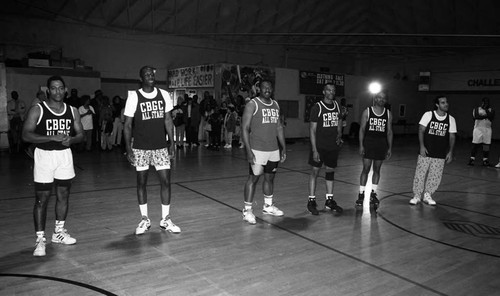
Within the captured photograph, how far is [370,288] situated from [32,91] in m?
12.7

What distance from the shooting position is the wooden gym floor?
11.4 feet

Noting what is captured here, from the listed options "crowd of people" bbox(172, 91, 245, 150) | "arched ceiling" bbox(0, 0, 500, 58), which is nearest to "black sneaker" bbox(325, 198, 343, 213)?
"crowd of people" bbox(172, 91, 245, 150)

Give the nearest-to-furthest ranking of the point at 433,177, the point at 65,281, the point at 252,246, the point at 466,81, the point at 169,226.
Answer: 1. the point at 65,281
2. the point at 252,246
3. the point at 169,226
4. the point at 433,177
5. the point at 466,81

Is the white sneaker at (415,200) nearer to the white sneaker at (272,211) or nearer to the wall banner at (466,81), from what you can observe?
the white sneaker at (272,211)

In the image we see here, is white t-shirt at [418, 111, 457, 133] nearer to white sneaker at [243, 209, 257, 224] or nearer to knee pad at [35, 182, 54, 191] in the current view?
white sneaker at [243, 209, 257, 224]

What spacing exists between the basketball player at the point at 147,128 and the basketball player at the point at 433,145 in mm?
4085

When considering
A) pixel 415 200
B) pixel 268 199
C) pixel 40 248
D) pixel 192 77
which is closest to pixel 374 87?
pixel 192 77

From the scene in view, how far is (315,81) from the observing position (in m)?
19.0

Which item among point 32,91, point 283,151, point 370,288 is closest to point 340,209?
point 283,151

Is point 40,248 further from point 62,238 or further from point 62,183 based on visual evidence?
point 62,183

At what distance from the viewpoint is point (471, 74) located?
888 inches

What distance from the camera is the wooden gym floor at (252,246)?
3.49 meters

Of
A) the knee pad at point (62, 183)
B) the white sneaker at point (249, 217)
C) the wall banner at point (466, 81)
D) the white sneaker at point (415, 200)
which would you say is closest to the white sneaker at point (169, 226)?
the white sneaker at point (249, 217)

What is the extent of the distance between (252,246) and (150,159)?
1.52m
